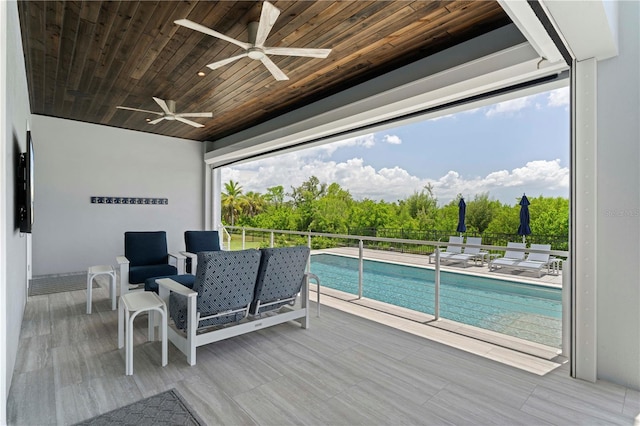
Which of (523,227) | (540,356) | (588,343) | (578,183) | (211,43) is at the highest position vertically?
(211,43)

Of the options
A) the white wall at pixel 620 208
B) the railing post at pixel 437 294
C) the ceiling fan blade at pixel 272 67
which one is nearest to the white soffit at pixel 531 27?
the white wall at pixel 620 208

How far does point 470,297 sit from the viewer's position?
375 cm

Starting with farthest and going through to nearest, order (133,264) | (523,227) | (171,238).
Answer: (171,238)
(523,227)
(133,264)

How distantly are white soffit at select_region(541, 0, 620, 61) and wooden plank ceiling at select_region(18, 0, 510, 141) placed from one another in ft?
2.73

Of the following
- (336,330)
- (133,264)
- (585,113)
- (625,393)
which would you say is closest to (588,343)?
(625,393)

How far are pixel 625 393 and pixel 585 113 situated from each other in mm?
2095

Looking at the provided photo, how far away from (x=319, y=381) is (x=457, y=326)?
6.39ft

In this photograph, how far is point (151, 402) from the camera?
2135 mm

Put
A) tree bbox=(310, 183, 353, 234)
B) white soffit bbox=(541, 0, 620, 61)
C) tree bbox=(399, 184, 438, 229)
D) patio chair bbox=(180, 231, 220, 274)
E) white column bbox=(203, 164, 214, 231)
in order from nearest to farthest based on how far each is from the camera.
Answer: white soffit bbox=(541, 0, 620, 61) → patio chair bbox=(180, 231, 220, 274) → white column bbox=(203, 164, 214, 231) → tree bbox=(399, 184, 438, 229) → tree bbox=(310, 183, 353, 234)

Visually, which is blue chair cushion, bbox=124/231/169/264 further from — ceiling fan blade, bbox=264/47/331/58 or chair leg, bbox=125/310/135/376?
ceiling fan blade, bbox=264/47/331/58

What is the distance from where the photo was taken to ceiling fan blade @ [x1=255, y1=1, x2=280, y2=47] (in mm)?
2412

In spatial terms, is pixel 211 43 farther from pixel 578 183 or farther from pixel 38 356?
pixel 578 183

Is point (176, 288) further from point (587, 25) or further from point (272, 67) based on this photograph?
point (587, 25)

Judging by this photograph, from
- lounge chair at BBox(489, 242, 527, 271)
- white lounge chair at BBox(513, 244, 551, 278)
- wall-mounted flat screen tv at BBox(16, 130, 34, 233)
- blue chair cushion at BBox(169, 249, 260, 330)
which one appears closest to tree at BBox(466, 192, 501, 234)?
white lounge chair at BBox(513, 244, 551, 278)
